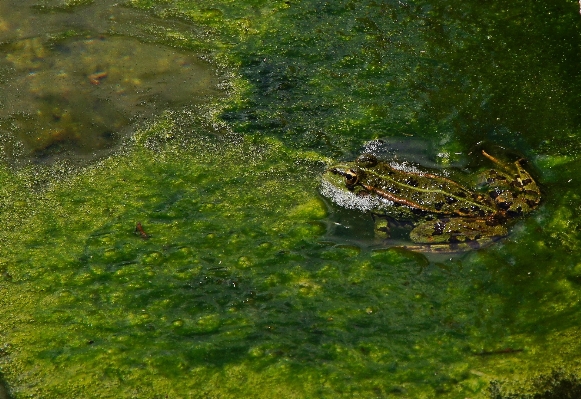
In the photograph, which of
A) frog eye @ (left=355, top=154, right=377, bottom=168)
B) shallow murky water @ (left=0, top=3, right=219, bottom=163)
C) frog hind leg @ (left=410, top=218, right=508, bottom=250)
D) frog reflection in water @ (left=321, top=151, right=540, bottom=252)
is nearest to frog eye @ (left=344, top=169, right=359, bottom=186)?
frog reflection in water @ (left=321, top=151, right=540, bottom=252)

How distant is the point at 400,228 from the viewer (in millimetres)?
3641

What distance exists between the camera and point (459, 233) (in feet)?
11.4

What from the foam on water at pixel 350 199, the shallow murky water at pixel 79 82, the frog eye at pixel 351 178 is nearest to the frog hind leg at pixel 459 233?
the foam on water at pixel 350 199

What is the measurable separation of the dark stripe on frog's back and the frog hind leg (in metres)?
0.07

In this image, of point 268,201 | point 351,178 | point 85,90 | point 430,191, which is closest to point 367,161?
point 351,178

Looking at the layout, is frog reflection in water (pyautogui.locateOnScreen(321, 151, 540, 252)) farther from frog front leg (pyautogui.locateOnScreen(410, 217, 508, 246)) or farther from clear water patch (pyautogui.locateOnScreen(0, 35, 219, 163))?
clear water patch (pyautogui.locateOnScreen(0, 35, 219, 163))

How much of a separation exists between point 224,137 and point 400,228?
1.33 metres

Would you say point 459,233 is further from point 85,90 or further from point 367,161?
point 85,90

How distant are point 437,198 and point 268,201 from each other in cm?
103

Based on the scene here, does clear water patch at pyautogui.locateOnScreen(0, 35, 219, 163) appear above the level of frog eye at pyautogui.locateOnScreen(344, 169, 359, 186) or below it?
below

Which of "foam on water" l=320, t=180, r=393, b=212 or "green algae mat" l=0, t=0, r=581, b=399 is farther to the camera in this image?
"foam on water" l=320, t=180, r=393, b=212

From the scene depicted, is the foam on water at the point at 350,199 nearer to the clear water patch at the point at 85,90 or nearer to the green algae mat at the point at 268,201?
the green algae mat at the point at 268,201

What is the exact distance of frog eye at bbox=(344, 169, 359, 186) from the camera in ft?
12.0

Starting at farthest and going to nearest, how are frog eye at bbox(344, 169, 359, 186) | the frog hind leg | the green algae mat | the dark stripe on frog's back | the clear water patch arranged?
1. the clear water patch
2. frog eye at bbox(344, 169, 359, 186)
3. the dark stripe on frog's back
4. the frog hind leg
5. the green algae mat
